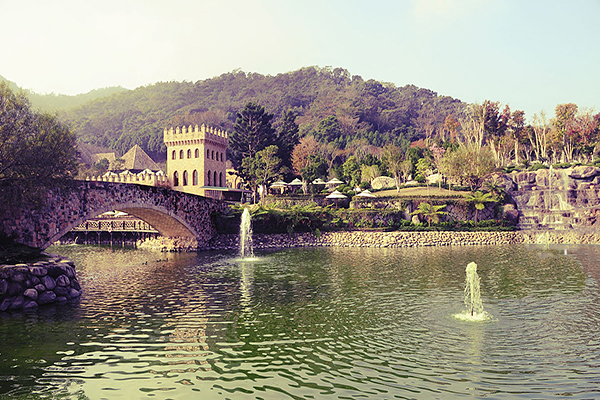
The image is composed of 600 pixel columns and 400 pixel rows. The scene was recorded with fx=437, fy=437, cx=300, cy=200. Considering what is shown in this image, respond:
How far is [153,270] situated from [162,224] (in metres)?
16.5

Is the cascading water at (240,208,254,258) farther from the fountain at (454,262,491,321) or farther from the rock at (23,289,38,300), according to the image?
the fountain at (454,262,491,321)

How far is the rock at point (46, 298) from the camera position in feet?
75.7

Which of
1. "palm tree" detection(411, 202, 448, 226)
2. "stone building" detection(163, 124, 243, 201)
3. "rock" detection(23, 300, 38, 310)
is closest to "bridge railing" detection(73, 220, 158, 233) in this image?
"stone building" detection(163, 124, 243, 201)

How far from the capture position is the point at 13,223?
2912 centimetres

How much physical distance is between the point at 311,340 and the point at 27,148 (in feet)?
73.3

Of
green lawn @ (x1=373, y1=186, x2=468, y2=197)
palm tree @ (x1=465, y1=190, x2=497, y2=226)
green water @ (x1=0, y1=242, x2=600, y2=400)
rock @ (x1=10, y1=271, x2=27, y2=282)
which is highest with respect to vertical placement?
green lawn @ (x1=373, y1=186, x2=468, y2=197)

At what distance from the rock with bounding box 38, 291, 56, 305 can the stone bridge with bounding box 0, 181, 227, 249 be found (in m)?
8.33

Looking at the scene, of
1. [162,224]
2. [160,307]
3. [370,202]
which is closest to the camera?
[160,307]

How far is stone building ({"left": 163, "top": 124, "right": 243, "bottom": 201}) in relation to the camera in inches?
3019

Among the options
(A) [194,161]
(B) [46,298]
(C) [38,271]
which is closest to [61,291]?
(B) [46,298]

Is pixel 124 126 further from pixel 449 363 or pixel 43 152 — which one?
pixel 449 363

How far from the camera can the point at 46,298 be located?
23.2 meters

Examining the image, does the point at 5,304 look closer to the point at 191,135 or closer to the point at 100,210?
the point at 100,210

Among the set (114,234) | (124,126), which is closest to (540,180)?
(114,234)
